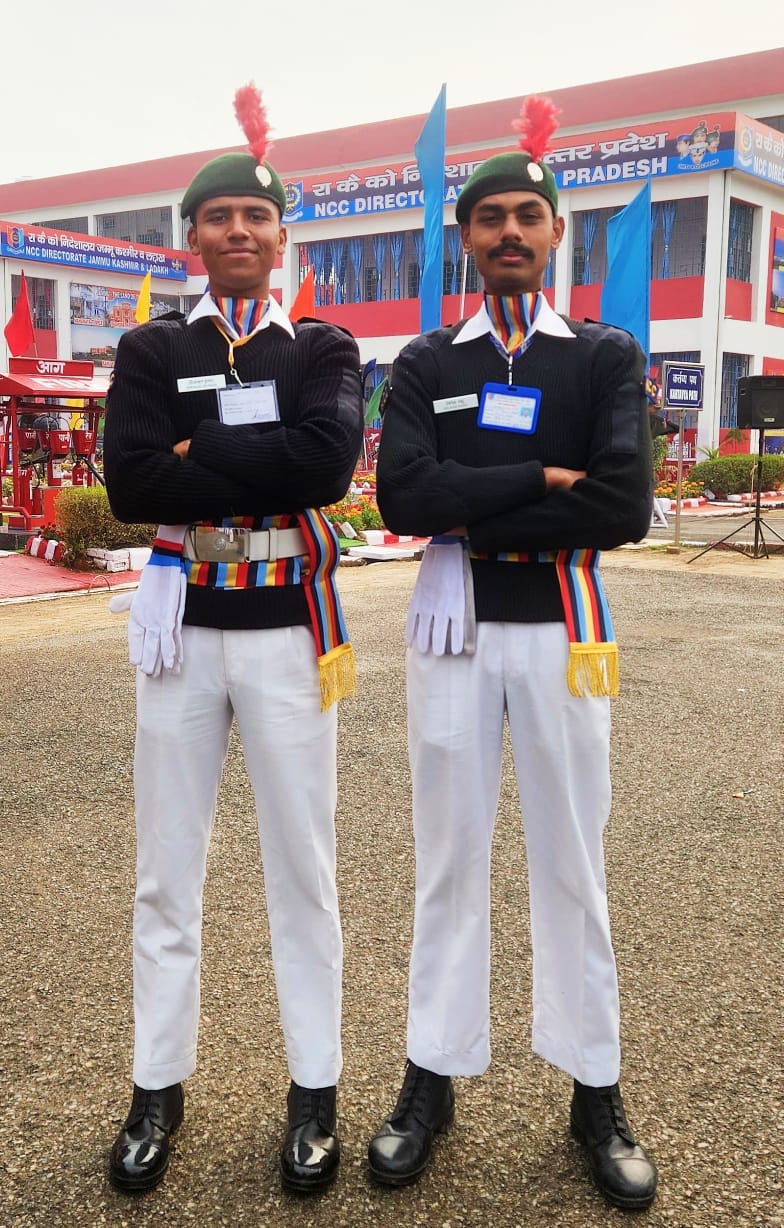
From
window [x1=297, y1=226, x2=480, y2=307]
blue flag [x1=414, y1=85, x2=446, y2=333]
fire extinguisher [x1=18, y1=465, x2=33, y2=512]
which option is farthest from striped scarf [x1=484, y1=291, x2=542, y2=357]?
window [x1=297, y1=226, x2=480, y2=307]

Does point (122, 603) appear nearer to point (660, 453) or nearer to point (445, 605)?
point (445, 605)

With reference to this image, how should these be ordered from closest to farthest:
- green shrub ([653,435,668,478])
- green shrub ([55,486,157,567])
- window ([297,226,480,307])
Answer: green shrub ([55,486,157,567]), green shrub ([653,435,668,478]), window ([297,226,480,307])

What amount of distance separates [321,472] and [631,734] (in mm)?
3841

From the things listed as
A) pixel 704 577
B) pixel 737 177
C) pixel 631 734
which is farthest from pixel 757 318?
pixel 631 734

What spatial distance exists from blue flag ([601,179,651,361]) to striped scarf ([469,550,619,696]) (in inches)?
491

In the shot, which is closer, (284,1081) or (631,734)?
(284,1081)

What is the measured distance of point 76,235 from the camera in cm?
4000

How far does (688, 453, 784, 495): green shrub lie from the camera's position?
24375 mm

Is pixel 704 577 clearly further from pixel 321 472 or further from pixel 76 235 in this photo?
pixel 76 235

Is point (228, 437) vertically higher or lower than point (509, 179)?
lower

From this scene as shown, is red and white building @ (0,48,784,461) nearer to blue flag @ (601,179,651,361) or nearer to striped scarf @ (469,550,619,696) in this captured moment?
blue flag @ (601,179,651,361)

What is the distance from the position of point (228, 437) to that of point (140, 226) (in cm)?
4961

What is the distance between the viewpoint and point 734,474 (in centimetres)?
2448

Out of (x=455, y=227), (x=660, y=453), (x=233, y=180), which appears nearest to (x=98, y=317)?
(x=455, y=227)
